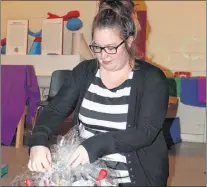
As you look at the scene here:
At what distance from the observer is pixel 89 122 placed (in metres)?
0.89

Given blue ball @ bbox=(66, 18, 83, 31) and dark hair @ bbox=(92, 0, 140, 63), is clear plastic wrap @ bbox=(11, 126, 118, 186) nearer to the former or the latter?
dark hair @ bbox=(92, 0, 140, 63)

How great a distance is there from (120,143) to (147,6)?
11.9 feet

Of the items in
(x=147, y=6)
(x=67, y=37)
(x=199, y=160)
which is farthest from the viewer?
(x=147, y=6)

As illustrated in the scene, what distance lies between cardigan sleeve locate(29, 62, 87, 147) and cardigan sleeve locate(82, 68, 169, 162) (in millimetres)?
164

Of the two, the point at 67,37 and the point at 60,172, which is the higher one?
the point at 67,37

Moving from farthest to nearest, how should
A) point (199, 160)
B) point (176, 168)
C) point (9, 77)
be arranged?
point (9, 77), point (199, 160), point (176, 168)

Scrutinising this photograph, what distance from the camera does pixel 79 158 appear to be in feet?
2.24

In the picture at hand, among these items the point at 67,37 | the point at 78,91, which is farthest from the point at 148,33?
the point at 78,91

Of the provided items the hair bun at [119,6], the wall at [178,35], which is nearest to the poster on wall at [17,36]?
the wall at [178,35]

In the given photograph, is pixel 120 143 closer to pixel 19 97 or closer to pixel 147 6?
pixel 19 97

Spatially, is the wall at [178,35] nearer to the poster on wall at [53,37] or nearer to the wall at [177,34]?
the wall at [177,34]

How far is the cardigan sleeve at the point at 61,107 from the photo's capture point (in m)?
0.85

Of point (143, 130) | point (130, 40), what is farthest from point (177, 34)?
point (143, 130)

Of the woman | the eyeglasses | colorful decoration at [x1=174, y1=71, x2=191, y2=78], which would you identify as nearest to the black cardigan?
the woman
